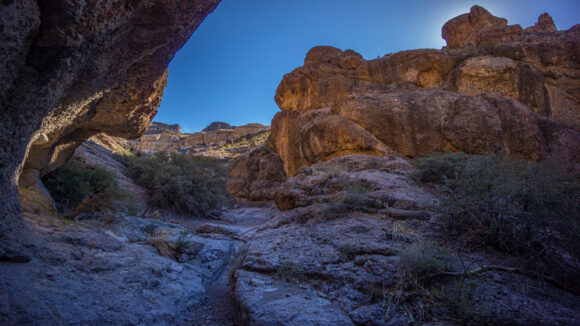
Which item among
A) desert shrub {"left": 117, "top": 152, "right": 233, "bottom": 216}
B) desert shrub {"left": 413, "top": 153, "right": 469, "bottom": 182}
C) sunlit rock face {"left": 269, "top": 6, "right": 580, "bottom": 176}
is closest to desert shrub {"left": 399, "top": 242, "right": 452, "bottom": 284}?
desert shrub {"left": 413, "top": 153, "right": 469, "bottom": 182}

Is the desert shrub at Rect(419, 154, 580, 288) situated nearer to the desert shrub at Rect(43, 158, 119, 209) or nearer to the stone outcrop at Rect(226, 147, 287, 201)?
the desert shrub at Rect(43, 158, 119, 209)

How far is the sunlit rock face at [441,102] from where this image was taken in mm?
9273

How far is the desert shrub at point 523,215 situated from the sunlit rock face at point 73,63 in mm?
5042

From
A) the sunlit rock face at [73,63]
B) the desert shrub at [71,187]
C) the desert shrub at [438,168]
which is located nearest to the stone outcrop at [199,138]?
the desert shrub at [71,187]

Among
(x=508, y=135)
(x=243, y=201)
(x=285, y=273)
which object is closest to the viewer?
(x=285, y=273)

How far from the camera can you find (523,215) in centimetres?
295

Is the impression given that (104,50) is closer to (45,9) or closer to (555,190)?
(45,9)

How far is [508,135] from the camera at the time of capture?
9273 mm

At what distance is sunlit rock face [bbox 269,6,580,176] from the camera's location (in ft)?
30.4

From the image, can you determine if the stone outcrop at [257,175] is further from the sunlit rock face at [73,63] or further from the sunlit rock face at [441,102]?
the sunlit rock face at [73,63]

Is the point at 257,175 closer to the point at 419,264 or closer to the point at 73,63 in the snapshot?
the point at 73,63

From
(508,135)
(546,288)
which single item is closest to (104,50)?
(546,288)

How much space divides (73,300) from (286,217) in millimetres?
3867

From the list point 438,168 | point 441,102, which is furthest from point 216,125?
point 438,168
